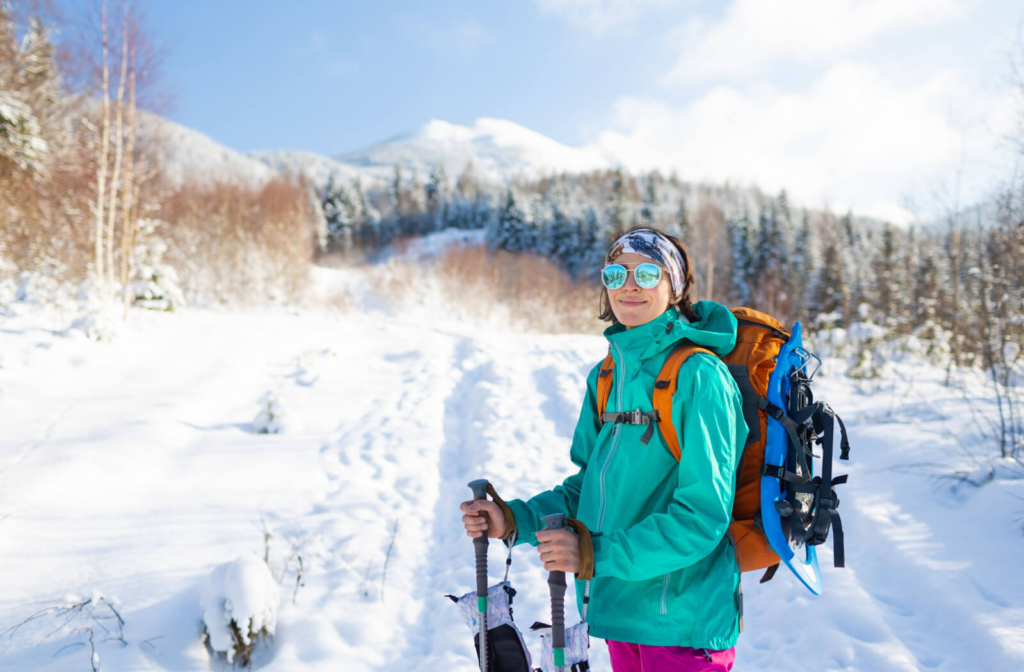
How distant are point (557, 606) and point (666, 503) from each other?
0.39 meters

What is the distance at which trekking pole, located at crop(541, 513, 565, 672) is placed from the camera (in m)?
1.13

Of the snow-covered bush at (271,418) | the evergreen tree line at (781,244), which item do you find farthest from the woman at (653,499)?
the snow-covered bush at (271,418)

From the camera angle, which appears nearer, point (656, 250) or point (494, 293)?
point (656, 250)

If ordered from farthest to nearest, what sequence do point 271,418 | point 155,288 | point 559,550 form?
point 155,288 < point 271,418 < point 559,550

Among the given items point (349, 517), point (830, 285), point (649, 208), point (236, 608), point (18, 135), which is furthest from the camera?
point (649, 208)

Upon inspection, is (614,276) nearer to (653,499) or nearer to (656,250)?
Answer: (656,250)

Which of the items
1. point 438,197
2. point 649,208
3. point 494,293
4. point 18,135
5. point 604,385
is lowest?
point 604,385

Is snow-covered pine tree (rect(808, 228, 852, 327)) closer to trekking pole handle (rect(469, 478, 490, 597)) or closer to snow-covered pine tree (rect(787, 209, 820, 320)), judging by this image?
snow-covered pine tree (rect(787, 209, 820, 320))

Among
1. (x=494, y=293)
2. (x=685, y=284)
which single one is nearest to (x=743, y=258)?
(x=494, y=293)

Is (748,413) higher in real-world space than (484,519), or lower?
higher

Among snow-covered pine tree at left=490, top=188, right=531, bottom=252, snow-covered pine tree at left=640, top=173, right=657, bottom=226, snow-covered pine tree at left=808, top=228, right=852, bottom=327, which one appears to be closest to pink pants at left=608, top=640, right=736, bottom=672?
snow-covered pine tree at left=808, top=228, right=852, bottom=327

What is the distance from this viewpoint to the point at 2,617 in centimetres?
277

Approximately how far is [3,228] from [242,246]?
319 inches

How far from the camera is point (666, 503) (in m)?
1.32
